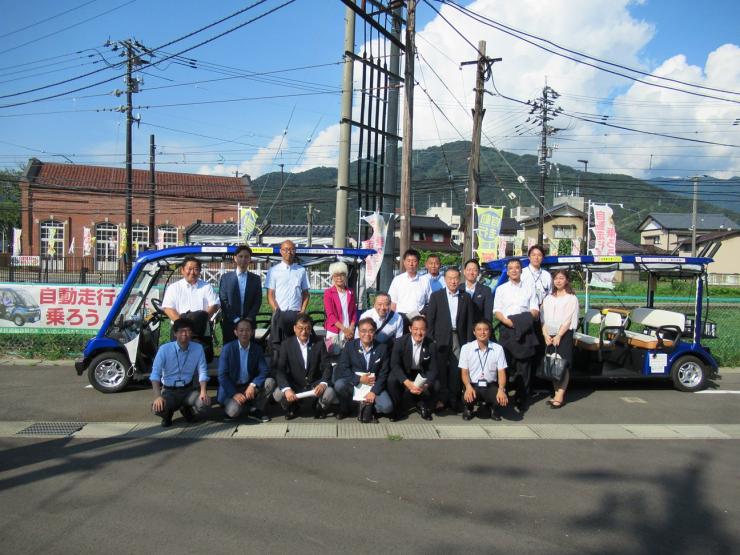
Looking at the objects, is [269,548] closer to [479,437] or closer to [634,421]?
[479,437]

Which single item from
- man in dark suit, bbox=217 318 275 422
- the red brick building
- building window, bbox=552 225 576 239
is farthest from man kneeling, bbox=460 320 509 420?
building window, bbox=552 225 576 239

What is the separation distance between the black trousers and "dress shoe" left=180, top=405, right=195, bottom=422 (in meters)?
2.27

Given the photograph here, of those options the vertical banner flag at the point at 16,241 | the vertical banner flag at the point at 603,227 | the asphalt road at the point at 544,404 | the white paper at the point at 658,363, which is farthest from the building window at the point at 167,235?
the white paper at the point at 658,363

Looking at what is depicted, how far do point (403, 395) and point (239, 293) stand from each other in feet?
8.47

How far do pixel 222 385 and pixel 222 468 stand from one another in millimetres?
1529

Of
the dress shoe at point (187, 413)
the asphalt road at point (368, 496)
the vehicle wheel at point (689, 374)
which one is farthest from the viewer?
the vehicle wheel at point (689, 374)

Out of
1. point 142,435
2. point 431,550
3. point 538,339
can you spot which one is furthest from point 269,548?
point 538,339

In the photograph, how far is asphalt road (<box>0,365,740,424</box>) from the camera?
713 centimetres

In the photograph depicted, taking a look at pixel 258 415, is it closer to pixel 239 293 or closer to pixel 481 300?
pixel 239 293

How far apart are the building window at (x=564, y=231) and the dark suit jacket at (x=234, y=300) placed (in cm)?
5669

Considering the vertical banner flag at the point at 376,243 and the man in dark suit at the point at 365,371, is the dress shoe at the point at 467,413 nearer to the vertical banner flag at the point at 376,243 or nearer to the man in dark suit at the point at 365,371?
the man in dark suit at the point at 365,371

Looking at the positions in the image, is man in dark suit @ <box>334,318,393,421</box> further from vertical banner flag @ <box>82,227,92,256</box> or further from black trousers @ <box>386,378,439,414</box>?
vertical banner flag @ <box>82,227,92,256</box>

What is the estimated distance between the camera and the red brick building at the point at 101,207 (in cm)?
4641


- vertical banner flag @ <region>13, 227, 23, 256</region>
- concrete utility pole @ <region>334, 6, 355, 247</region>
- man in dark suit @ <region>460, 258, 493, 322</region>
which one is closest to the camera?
man in dark suit @ <region>460, 258, 493, 322</region>
